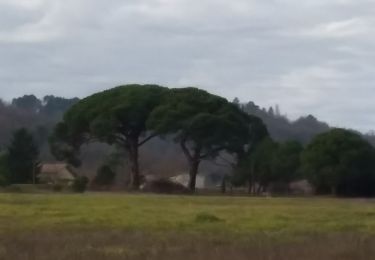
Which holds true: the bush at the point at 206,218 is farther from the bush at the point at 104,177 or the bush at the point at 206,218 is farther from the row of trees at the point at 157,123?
the bush at the point at 104,177

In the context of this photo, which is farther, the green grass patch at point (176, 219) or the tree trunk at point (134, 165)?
the tree trunk at point (134, 165)

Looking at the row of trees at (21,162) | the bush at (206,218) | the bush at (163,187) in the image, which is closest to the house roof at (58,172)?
the row of trees at (21,162)

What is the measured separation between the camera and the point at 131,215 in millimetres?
34781

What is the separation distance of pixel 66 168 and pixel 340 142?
26789 mm

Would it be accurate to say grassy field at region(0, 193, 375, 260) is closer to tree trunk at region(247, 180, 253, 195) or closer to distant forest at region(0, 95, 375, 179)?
tree trunk at region(247, 180, 253, 195)

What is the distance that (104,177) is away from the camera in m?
77.4

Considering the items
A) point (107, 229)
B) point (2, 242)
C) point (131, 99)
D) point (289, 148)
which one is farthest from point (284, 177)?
point (2, 242)

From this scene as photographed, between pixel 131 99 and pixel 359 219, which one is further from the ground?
pixel 131 99

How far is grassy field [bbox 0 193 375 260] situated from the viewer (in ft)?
64.0

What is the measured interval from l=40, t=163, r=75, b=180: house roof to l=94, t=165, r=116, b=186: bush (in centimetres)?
347

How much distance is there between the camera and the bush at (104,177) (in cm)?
7688

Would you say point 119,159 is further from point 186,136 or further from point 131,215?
point 131,215

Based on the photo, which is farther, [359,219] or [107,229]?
[359,219]

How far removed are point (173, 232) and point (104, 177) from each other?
5064cm
